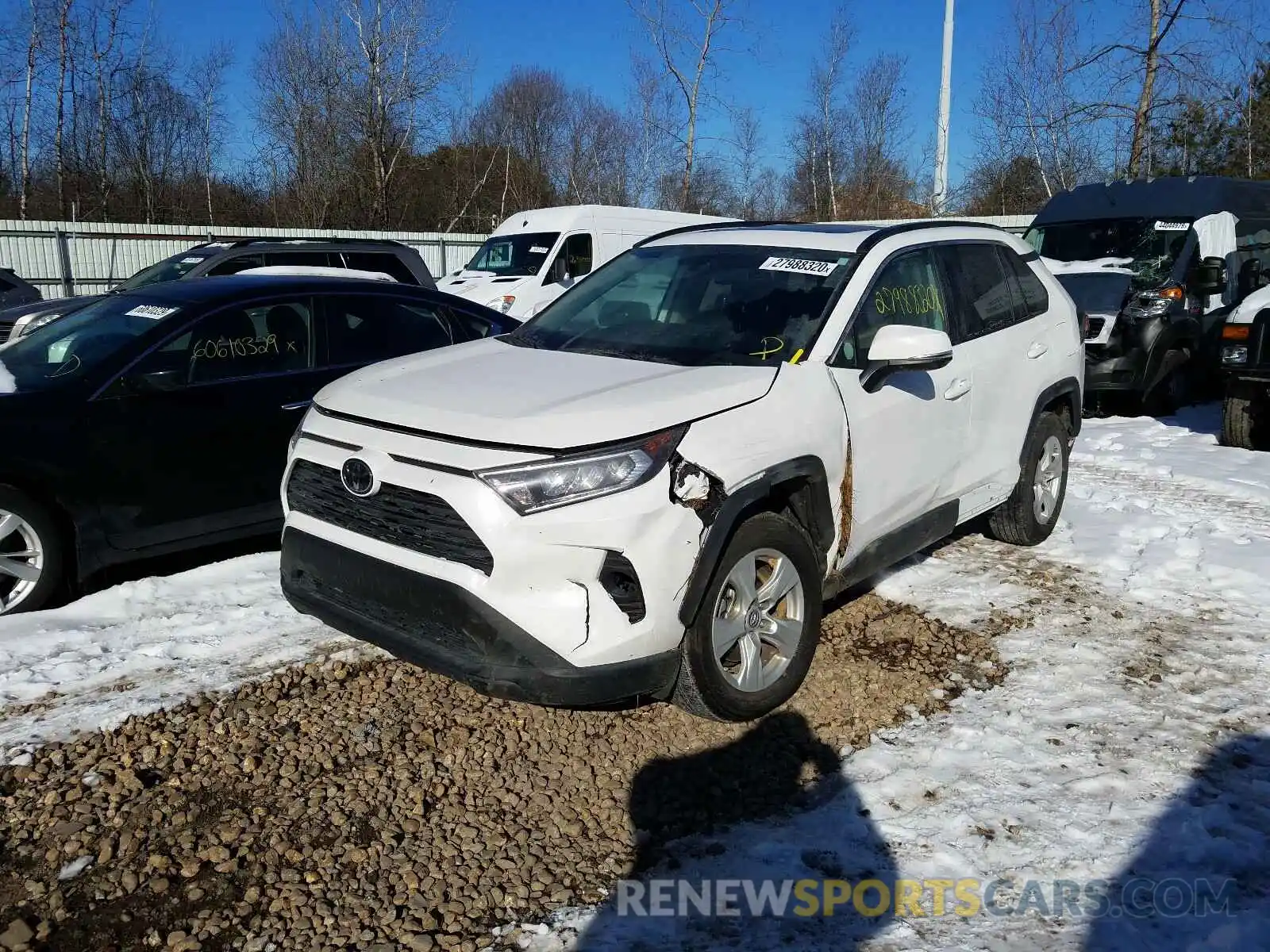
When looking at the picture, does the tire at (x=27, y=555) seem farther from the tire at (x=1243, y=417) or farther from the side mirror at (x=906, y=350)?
the tire at (x=1243, y=417)

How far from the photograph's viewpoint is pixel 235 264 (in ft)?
38.3

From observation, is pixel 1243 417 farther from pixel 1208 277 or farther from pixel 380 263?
pixel 380 263

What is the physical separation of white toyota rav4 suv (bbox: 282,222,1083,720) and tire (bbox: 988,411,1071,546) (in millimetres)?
685

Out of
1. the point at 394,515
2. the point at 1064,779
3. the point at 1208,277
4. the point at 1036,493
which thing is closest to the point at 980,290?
the point at 1036,493

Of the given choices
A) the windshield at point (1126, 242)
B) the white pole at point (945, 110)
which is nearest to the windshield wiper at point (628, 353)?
the windshield at point (1126, 242)

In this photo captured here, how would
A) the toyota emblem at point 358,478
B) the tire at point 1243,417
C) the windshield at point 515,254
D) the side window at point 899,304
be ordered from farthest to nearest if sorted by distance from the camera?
the windshield at point 515,254
the tire at point 1243,417
the side window at point 899,304
the toyota emblem at point 358,478

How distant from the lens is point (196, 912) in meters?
2.64

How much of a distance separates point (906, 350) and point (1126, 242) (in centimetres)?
906

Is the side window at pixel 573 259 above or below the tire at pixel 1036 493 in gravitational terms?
above

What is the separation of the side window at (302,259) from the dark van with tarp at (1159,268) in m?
8.77

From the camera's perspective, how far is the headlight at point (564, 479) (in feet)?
9.85

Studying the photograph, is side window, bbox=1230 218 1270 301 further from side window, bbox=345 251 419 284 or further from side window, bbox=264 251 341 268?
side window, bbox=264 251 341 268

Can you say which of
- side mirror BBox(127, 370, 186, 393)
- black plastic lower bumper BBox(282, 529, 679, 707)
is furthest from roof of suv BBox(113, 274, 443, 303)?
black plastic lower bumper BBox(282, 529, 679, 707)

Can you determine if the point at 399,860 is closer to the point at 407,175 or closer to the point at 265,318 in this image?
the point at 265,318
